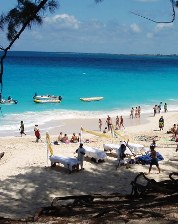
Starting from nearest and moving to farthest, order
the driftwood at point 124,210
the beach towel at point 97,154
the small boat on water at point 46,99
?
1. the driftwood at point 124,210
2. the beach towel at point 97,154
3. the small boat on water at point 46,99

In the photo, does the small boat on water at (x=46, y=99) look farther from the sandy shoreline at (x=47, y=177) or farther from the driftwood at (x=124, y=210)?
the driftwood at (x=124, y=210)

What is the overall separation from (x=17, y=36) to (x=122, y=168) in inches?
292

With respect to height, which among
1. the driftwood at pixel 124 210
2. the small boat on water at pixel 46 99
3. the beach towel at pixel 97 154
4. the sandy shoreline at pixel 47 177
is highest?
the small boat on water at pixel 46 99

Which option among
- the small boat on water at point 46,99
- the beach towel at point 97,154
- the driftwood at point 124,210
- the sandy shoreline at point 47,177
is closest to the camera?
the driftwood at point 124,210

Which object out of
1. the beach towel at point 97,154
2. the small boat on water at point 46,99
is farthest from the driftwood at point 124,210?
the small boat on water at point 46,99

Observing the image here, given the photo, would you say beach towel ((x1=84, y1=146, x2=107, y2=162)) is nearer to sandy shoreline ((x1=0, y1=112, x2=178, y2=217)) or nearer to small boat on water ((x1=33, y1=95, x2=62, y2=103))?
sandy shoreline ((x1=0, y1=112, x2=178, y2=217))

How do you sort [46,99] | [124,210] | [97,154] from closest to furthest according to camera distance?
[124,210], [97,154], [46,99]

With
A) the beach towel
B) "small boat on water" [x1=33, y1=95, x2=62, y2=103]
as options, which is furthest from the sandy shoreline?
"small boat on water" [x1=33, y1=95, x2=62, y2=103]

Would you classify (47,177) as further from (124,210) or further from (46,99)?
(46,99)

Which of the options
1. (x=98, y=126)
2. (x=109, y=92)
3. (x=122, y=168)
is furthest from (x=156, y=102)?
(x=122, y=168)

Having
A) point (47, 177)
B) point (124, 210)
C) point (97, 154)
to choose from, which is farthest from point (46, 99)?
point (124, 210)

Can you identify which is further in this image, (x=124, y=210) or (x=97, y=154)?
(x=97, y=154)

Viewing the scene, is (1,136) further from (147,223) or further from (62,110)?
(147,223)

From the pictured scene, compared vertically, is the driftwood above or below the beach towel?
above
